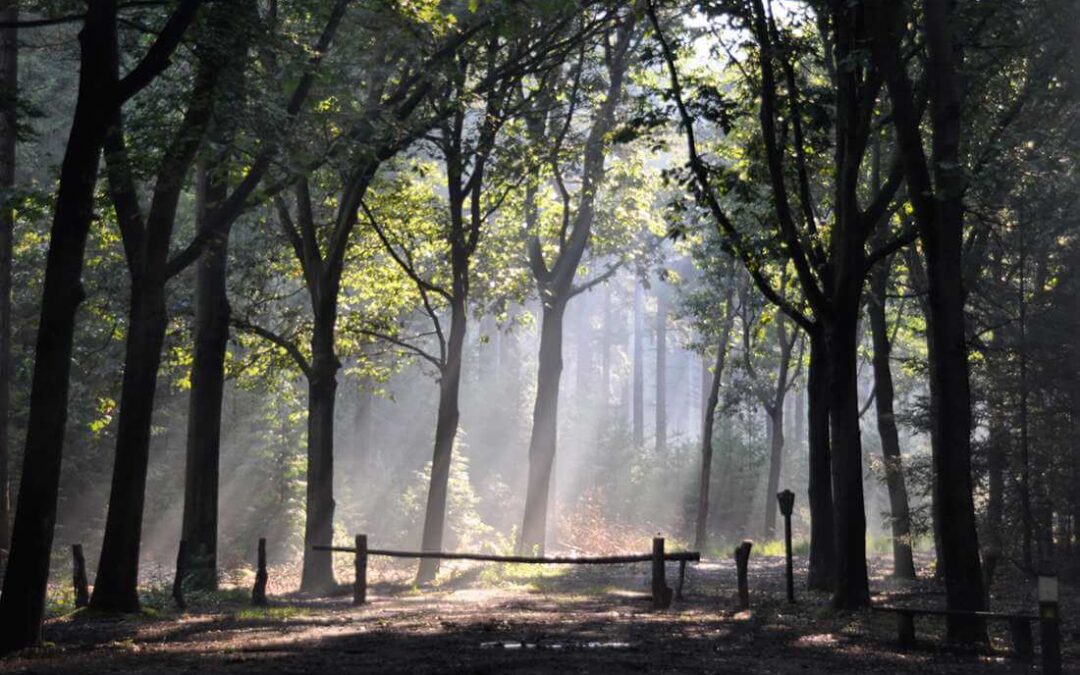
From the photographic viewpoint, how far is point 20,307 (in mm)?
33188

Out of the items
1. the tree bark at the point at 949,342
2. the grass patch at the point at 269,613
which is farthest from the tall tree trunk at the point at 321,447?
the tree bark at the point at 949,342

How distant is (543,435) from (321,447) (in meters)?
10.5

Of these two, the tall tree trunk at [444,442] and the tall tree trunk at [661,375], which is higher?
the tall tree trunk at [661,375]

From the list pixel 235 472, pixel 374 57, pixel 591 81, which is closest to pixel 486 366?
pixel 235 472

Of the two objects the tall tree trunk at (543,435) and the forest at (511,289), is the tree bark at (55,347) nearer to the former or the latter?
the forest at (511,289)

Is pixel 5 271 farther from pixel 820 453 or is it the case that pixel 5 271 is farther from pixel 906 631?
pixel 906 631

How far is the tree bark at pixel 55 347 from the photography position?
11.5m

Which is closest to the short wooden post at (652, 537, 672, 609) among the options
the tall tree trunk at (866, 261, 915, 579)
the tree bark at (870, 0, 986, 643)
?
the tree bark at (870, 0, 986, 643)

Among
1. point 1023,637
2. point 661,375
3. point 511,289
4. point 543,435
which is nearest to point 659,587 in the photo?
point 1023,637

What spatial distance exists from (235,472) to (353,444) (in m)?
15.5

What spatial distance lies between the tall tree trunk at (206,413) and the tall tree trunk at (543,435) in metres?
11.4

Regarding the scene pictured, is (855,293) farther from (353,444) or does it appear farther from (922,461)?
(353,444)

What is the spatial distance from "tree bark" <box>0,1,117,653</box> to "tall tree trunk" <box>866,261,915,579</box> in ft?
54.5

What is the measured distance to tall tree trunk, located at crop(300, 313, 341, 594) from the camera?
77.3 ft
